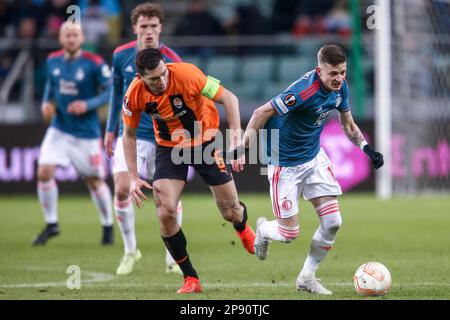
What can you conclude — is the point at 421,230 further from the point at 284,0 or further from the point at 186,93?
the point at 284,0

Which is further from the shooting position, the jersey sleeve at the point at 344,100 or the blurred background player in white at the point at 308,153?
the jersey sleeve at the point at 344,100

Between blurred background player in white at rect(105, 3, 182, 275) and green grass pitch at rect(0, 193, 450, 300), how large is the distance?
9.2 inches

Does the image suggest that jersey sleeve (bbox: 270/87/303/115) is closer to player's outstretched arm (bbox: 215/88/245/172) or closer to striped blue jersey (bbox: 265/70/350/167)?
striped blue jersey (bbox: 265/70/350/167)

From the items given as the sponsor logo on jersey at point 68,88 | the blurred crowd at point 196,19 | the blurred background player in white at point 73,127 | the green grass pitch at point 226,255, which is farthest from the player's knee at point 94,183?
the blurred crowd at point 196,19

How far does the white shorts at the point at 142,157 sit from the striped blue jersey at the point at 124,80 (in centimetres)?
6

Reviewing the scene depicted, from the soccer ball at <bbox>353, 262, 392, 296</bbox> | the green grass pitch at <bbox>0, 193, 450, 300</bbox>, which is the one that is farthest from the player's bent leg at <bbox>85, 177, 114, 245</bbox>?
the soccer ball at <bbox>353, 262, 392, 296</bbox>

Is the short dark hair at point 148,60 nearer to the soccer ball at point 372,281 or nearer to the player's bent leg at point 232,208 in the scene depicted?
the player's bent leg at point 232,208

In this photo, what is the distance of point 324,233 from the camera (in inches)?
318

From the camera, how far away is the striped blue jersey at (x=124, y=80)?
980cm

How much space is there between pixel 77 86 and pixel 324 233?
17.3 feet

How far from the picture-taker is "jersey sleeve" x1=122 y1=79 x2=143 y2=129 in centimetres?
809

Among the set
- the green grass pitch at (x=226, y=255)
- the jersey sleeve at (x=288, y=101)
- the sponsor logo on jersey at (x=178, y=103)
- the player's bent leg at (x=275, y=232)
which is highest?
the jersey sleeve at (x=288, y=101)

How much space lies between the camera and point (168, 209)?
8.08m
